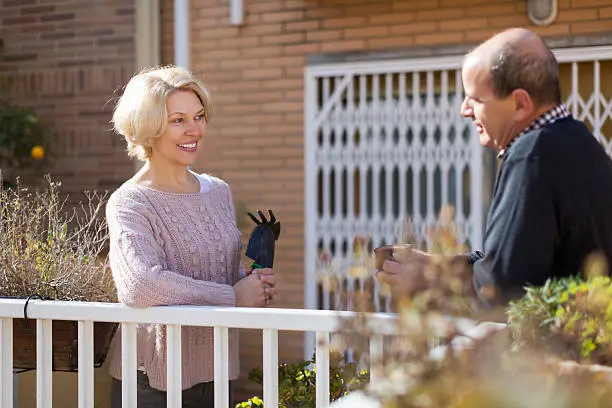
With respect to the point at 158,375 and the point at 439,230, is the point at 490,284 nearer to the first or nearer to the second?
the point at 439,230

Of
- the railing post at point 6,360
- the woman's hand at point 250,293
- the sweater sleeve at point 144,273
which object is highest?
the sweater sleeve at point 144,273

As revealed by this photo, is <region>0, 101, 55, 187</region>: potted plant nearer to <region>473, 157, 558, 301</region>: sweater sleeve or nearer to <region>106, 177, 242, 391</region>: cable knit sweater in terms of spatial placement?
<region>106, 177, 242, 391</region>: cable knit sweater

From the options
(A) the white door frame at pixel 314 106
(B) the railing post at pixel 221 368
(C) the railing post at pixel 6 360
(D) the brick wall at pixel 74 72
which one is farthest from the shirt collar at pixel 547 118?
(D) the brick wall at pixel 74 72

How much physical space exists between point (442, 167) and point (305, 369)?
2.65 m

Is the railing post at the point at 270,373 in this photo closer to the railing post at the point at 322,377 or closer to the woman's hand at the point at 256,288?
the railing post at the point at 322,377

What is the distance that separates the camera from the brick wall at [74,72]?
6875 millimetres

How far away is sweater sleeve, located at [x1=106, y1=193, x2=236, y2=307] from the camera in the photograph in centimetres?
268

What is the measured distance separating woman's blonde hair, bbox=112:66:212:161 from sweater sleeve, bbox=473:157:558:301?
51.7 inches

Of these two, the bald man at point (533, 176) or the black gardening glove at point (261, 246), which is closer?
the bald man at point (533, 176)

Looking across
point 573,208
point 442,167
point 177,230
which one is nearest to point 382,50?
point 442,167

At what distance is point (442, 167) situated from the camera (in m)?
6.00

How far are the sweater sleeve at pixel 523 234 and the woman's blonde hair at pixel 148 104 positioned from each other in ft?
4.31

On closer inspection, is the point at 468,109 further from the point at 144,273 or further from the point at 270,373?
the point at 144,273

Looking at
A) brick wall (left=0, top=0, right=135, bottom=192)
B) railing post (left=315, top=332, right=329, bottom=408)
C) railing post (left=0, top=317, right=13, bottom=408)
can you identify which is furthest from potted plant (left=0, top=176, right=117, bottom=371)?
brick wall (left=0, top=0, right=135, bottom=192)
